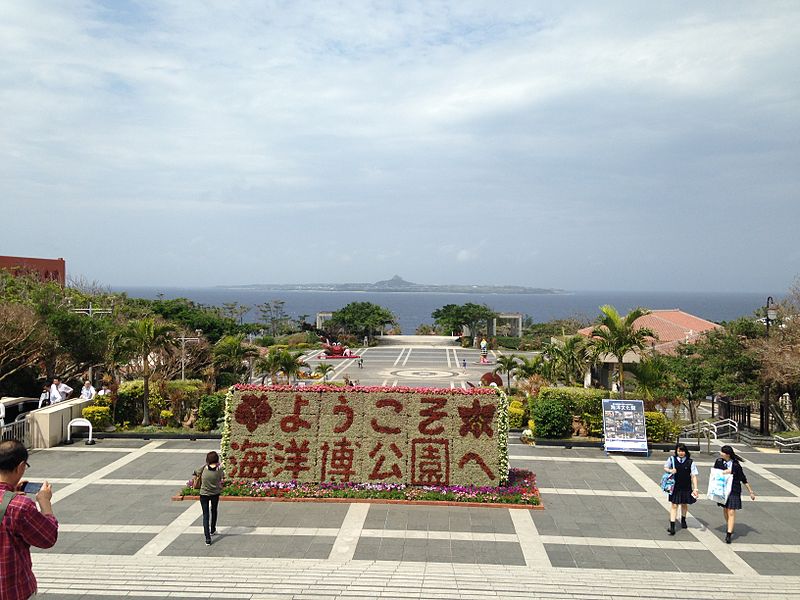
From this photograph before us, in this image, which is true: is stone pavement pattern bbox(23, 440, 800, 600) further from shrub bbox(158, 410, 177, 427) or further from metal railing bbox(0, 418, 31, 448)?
shrub bbox(158, 410, 177, 427)

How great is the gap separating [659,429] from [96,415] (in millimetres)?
16625

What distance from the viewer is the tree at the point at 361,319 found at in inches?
2376

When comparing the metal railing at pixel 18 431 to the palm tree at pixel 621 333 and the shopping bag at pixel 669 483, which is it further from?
the palm tree at pixel 621 333

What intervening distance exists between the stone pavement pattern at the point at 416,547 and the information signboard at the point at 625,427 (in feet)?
7.65

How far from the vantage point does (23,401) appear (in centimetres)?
2000

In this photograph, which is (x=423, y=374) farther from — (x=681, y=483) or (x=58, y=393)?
(x=681, y=483)

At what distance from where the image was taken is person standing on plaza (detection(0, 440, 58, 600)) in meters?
4.52

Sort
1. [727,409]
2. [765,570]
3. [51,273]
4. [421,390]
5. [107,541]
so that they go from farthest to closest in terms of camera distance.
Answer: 1. [51,273]
2. [727,409]
3. [421,390]
4. [107,541]
5. [765,570]

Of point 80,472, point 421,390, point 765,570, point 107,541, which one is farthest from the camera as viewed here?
point 80,472

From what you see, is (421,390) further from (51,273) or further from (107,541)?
(51,273)

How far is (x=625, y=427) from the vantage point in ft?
58.4

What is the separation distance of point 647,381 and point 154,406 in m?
15.5

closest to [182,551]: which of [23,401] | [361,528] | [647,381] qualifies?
[361,528]

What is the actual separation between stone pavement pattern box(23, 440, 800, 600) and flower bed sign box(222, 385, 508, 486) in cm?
89
